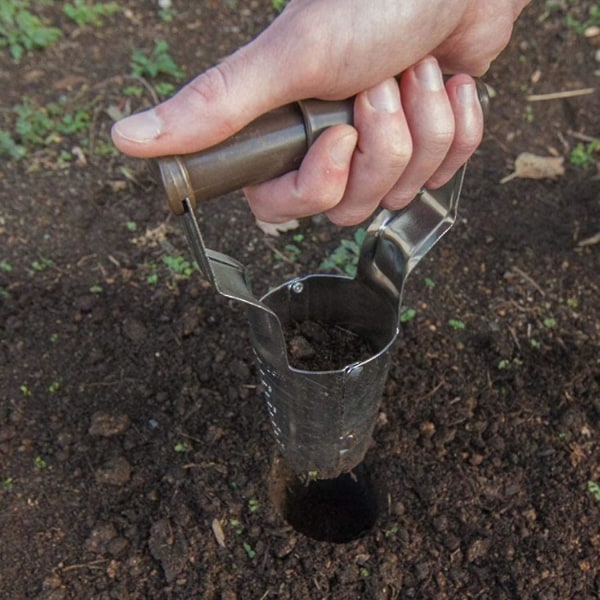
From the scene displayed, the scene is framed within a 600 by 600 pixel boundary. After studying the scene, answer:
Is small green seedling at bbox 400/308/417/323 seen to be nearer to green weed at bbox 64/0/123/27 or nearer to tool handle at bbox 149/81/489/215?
tool handle at bbox 149/81/489/215

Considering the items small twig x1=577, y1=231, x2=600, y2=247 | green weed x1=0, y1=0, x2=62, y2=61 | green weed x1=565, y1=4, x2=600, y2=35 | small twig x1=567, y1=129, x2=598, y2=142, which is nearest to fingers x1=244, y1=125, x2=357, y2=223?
small twig x1=577, y1=231, x2=600, y2=247

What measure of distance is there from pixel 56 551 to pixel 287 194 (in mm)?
1091

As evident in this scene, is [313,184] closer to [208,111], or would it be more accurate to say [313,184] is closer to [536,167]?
[208,111]

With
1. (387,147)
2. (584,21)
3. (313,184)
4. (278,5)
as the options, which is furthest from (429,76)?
(584,21)

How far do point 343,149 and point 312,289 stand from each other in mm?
428

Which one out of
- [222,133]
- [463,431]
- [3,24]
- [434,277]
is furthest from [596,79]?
[3,24]

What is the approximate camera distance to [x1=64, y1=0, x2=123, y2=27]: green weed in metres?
3.32

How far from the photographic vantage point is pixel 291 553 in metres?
1.88

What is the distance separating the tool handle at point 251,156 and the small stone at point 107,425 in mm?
943

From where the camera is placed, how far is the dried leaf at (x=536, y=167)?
9.05 feet

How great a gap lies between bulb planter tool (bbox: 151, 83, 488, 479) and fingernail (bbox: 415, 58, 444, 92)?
0.12 meters

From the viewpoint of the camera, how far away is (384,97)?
59.6 inches

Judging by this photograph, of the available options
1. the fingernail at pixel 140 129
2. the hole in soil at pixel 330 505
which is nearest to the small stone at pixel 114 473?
the hole in soil at pixel 330 505

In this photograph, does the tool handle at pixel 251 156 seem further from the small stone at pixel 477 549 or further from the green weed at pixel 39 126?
the green weed at pixel 39 126
